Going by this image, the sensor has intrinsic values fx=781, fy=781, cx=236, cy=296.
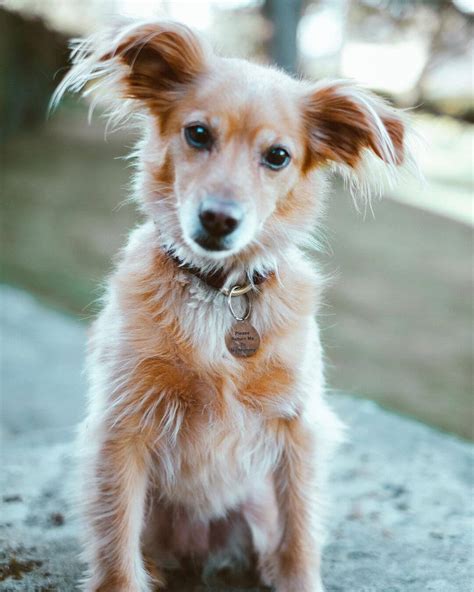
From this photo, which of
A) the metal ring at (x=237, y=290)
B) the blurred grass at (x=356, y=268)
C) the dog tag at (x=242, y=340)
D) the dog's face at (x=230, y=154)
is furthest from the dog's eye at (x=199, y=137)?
the blurred grass at (x=356, y=268)

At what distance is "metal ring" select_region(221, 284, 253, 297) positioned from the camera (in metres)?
2.64

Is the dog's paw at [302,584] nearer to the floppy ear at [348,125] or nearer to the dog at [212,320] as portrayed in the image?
the dog at [212,320]

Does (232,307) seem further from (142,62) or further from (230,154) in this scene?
(142,62)

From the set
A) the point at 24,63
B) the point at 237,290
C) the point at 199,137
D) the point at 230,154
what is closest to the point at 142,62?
the point at 199,137

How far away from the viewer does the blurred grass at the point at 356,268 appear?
7.19m

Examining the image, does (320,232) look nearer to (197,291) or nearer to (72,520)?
(197,291)

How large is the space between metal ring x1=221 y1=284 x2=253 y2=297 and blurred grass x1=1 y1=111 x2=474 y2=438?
105 inches

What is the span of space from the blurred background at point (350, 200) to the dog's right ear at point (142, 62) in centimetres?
408

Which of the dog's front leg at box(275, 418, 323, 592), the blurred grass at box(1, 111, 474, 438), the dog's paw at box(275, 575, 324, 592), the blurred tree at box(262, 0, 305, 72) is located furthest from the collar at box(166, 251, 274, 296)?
the blurred tree at box(262, 0, 305, 72)

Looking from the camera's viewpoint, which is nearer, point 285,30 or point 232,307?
point 232,307

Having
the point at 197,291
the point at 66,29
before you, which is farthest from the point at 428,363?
the point at 66,29

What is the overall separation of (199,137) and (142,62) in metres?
0.42

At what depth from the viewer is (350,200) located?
12148 millimetres

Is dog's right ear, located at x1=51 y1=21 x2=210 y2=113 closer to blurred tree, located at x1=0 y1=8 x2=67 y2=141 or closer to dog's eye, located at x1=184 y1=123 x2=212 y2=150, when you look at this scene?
dog's eye, located at x1=184 y1=123 x2=212 y2=150
